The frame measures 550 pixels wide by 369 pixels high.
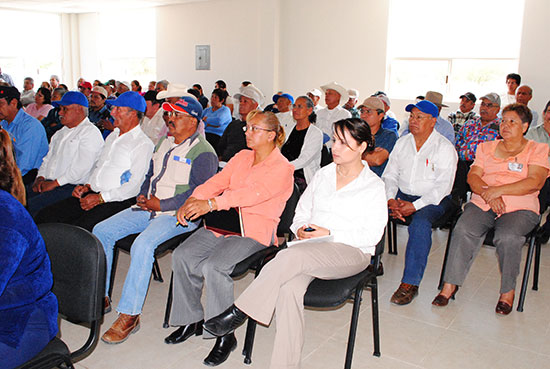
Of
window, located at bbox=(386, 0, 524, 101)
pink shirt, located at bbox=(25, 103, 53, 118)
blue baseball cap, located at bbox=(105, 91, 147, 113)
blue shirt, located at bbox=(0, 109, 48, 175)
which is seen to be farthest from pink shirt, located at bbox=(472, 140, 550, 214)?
pink shirt, located at bbox=(25, 103, 53, 118)

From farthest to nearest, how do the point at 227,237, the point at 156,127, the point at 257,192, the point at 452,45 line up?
the point at 452,45 < the point at 156,127 < the point at 227,237 < the point at 257,192

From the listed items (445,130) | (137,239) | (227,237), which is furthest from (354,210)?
(445,130)

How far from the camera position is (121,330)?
2.64m

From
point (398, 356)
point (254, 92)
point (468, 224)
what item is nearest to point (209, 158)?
point (398, 356)

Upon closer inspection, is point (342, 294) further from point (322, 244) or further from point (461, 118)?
point (461, 118)

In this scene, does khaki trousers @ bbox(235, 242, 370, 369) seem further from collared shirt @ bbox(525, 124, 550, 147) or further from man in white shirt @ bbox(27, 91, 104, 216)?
collared shirt @ bbox(525, 124, 550, 147)

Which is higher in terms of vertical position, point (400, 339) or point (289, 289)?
point (289, 289)

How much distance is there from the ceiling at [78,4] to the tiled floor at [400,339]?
1032cm

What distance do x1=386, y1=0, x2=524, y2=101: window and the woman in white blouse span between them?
6694mm

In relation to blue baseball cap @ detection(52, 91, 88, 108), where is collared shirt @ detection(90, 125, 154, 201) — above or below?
below

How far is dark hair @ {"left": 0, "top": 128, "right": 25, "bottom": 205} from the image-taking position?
1.58m

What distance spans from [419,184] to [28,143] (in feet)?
10.4

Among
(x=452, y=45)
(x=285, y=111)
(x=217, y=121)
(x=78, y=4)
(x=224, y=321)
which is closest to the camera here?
(x=224, y=321)

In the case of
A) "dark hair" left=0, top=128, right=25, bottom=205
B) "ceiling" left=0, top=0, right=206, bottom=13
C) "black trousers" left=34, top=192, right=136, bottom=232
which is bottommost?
"black trousers" left=34, top=192, right=136, bottom=232
